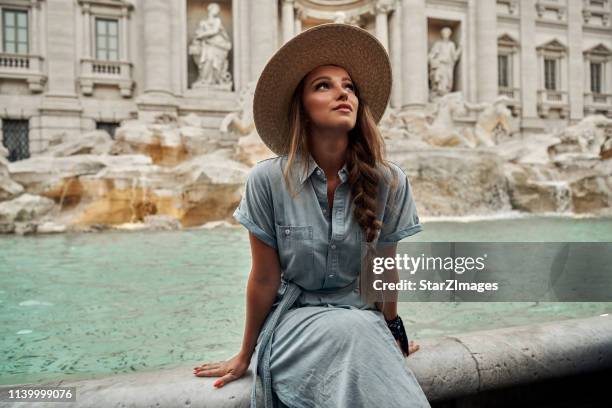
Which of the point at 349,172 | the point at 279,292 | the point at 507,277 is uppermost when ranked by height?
the point at 349,172

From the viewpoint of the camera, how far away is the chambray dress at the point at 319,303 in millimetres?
1089

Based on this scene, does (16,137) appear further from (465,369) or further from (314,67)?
(465,369)

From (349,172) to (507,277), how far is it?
166cm

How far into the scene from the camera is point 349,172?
1.35 meters

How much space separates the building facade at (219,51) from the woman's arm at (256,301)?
509 inches

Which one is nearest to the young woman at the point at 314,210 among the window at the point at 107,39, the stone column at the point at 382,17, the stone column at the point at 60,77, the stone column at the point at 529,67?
the stone column at the point at 60,77

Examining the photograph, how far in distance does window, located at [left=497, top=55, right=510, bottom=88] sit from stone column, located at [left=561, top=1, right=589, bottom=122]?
3.09 meters

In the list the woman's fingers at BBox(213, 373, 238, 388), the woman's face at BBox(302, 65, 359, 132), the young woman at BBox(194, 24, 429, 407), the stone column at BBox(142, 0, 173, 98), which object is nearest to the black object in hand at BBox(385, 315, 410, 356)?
the young woman at BBox(194, 24, 429, 407)

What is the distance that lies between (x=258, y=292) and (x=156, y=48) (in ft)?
51.8

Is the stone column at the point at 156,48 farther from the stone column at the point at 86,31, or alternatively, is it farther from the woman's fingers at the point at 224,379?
the woman's fingers at the point at 224,379

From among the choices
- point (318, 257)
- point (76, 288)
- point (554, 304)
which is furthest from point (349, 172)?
point (76, 288)

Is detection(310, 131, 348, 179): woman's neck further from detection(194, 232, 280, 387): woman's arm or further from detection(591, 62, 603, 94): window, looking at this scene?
detection(591, 62, 603, 94): window

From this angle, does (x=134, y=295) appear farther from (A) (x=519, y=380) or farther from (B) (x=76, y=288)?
(A) (x=519, y=380)

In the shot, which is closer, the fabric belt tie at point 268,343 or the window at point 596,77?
the fabric belt tie at point 268,343
